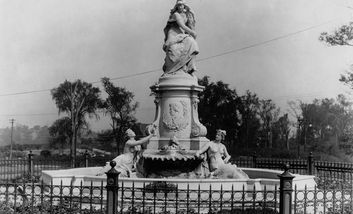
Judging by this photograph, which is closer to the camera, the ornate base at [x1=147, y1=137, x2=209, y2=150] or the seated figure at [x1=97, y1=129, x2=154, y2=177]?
the seated figure at [x1=97, y1=129, x2=154, y2=177]

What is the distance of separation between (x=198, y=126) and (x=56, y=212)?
5.87 meters

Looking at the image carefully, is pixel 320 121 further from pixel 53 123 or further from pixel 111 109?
pixel 53 123

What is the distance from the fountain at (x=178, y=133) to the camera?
13.4 metres

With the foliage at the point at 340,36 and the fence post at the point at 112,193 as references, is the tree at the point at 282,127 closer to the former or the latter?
the foliage at the point at 340,36

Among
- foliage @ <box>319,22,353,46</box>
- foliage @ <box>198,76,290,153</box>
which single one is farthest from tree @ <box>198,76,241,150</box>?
foliage @ <box>319,22,353,46</box>

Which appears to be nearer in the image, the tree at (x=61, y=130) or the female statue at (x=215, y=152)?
the female statue at (x=215, y=152)

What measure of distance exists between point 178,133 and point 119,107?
3270cm

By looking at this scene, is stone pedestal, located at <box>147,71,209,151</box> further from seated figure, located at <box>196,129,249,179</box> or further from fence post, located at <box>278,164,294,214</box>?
fence post, located at <box>278,164,294,214</box>

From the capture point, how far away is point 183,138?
14289 millimetres

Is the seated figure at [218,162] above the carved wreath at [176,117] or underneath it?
underneath

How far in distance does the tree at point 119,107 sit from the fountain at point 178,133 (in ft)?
100

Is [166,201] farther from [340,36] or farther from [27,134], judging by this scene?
[27,134]

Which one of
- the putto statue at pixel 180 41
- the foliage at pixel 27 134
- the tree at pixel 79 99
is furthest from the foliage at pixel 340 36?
the foliage at pixel 27 134

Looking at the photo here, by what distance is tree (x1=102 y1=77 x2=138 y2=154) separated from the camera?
45.8 m
